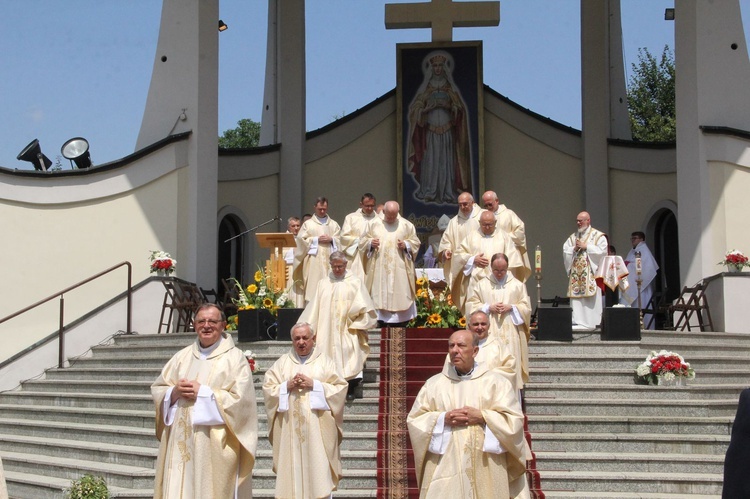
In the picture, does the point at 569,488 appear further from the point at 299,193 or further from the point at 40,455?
the point at 299,193

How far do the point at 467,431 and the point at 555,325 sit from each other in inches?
231

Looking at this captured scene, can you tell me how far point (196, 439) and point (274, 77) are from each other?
15.5 m

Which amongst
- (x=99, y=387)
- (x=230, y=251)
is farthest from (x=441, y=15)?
(x=99, y=387)

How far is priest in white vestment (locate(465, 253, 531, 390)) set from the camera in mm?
11484

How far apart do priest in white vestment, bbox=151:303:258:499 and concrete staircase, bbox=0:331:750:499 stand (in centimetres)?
234

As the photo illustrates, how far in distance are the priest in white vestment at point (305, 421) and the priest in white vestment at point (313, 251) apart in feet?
19.1

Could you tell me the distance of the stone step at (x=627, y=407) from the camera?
1148 cm

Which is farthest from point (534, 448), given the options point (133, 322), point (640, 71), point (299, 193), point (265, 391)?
point (640, 71)

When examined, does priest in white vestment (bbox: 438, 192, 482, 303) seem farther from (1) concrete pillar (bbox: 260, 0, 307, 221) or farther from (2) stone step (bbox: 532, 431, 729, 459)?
(1) concrete pillar (bbox: 260, 0, 307, 221)

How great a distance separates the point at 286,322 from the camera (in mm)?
13031

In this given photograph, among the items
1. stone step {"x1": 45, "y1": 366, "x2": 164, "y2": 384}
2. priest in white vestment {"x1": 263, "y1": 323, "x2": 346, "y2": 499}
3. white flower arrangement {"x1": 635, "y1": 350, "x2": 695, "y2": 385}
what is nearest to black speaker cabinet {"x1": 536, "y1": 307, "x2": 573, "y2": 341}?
white flower arrangement {"x1": 635, "y1": 350, "x2": 695, "y2": 385}

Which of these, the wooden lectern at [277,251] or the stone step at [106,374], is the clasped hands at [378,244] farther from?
the stone step at [106,374]

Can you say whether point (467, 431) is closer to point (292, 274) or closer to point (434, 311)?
point (434, 311)

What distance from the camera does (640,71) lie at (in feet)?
132
